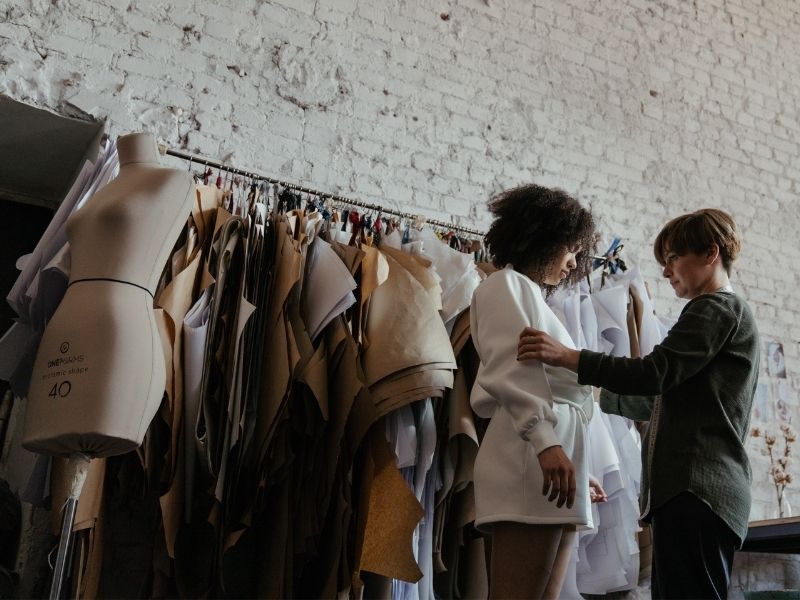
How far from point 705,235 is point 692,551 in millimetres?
683

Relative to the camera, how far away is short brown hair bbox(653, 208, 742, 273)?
5.91 ft

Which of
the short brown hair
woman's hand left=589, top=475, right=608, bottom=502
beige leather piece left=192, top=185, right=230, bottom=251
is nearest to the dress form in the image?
beige leather piece left=192, top=185, right=230, bottom=251

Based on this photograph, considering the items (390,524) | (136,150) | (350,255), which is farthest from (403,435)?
(136,150)

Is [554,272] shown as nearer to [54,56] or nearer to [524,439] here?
[524,439]

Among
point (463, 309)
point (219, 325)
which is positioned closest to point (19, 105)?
point (219, 325)

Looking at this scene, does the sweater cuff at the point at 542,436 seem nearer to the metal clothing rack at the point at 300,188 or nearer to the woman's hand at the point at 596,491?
the woman's hand at the point at 596,491

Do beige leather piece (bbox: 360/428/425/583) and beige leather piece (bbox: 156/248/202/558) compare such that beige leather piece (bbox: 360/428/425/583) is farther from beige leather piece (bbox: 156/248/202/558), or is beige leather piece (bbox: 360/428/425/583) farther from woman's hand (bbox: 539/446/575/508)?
woman's hand (bbox: 539/446/575/508)

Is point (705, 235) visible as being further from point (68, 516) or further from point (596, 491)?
point (68, 516)

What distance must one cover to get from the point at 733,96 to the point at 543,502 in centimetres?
359

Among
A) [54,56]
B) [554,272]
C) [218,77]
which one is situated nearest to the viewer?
[554,272]

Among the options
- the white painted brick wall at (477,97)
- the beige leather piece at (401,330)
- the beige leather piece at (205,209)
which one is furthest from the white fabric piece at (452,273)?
the beige leather piece at (205,209)

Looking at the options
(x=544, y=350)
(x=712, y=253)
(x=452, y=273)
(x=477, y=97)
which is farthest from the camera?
(x=477, y=97)

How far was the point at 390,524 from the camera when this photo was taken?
7.54ft

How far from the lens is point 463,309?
2713 mm
